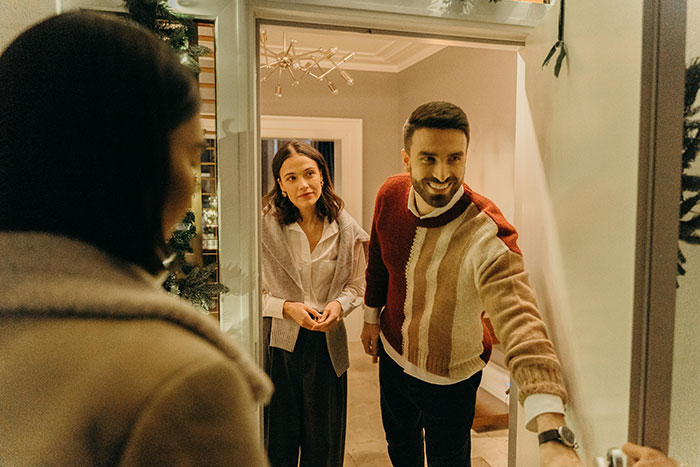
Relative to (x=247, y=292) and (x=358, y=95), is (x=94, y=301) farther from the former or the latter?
(x=358, y=95)

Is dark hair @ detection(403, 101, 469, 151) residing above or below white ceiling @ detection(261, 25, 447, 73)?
below

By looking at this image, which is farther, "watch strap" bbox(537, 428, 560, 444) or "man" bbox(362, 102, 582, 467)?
"man" bbox(362, 102, 582, 467)

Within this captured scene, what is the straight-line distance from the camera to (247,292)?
121 centimetres

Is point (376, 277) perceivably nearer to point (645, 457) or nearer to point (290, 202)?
point (290, 202)

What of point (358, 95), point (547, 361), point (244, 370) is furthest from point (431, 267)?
point (358, 95)

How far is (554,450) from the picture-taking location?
0.93m

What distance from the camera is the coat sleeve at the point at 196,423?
1.24 feet

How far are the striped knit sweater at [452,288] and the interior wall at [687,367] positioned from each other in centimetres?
32

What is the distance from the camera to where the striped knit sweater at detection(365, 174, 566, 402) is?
1.09m

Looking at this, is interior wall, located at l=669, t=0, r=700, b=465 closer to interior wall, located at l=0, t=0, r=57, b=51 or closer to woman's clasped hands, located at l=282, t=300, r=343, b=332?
woman's clasped hands, located at l=282, t=300, r=343, b=332

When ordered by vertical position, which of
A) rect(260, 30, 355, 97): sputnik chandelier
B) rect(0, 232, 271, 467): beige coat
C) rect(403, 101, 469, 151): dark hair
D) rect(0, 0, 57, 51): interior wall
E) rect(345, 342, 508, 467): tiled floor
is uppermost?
rect(260, 30, 355, 97): sputnik chandelier

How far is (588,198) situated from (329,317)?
2.95 feet

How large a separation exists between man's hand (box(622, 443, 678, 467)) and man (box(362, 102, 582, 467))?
1.16ft

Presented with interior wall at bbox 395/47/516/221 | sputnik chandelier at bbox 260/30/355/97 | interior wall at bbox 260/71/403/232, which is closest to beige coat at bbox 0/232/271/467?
sputnik chandelier at bbox 260/30/355/97
